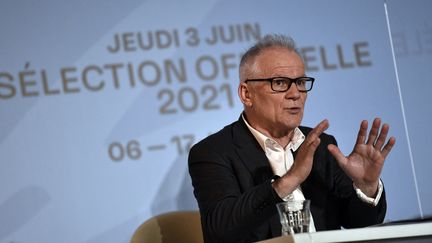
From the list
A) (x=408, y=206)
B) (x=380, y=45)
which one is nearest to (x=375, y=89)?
(x=380, y=45)

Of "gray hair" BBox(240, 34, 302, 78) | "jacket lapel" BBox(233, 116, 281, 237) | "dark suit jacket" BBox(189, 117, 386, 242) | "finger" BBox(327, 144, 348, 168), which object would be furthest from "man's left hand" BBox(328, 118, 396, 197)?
"gray hair" BBox(240, 34, 302, 78)

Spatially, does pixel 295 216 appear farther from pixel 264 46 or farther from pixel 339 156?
pixel 264 46

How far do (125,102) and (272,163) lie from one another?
4.27 ft

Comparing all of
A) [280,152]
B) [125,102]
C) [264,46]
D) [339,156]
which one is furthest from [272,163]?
[125,102]

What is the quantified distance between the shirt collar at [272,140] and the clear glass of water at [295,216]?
782mm

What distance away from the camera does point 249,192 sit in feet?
9.23

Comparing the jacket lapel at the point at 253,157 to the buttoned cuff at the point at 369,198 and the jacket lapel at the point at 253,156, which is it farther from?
the buttoned cuff at the point at 369,198

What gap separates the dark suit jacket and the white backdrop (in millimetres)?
966

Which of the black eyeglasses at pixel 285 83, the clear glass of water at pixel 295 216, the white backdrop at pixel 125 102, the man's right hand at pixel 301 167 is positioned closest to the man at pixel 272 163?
the black eyeglasses at pixel 285 83

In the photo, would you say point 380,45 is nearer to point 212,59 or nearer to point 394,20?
point 212,59

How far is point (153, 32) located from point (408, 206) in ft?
5.76

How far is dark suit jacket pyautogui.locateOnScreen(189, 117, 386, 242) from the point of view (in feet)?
9.23

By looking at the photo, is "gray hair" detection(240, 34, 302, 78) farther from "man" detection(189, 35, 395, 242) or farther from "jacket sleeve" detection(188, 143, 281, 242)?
"jacket sleeve" detection(188, 143, 281, 242)

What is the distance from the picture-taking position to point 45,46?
415 centimetres
